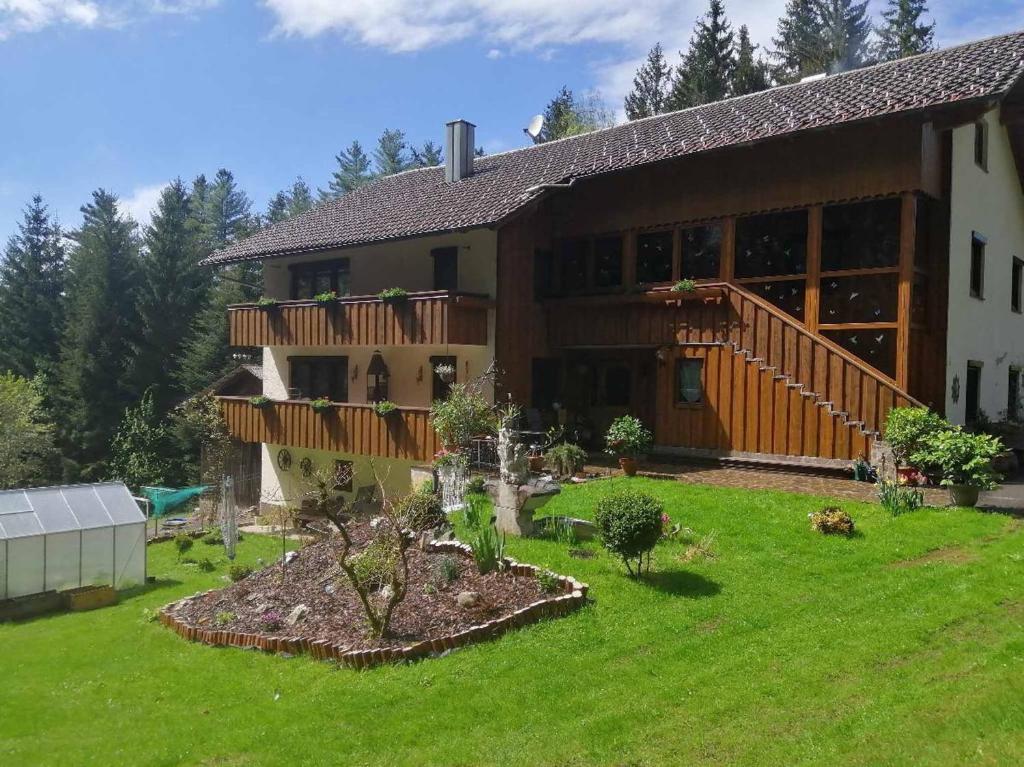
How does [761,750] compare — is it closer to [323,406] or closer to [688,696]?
[688,696]

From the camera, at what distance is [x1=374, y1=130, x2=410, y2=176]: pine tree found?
199ft

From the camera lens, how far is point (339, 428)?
21172mm

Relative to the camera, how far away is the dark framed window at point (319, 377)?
24.3m

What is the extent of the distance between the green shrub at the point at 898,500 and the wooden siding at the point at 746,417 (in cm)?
240

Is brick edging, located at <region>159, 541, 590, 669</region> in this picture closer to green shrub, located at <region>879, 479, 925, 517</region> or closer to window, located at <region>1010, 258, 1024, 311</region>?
green shrub, located at <region>879, 479, 925, 517</region>

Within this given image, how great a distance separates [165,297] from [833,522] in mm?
39980

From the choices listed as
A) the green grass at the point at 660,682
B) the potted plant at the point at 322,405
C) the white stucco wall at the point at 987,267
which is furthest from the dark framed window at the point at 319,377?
the white stucco wall at the point at 987,267

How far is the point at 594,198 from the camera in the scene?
20.7m

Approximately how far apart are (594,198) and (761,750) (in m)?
16.7

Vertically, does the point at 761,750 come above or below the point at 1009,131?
below

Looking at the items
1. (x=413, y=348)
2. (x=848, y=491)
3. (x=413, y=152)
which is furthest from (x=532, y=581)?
(x=413, y=152)

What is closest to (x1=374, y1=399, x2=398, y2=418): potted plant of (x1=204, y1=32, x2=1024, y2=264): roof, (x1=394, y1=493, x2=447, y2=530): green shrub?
(x1=204, y1=32, x2=1024, y2=264): roof

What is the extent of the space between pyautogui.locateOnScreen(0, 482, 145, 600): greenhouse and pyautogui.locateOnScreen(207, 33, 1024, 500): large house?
556cm

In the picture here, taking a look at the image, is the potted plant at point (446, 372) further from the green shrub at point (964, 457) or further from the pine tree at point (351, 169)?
the pine tree at point (351, 169)
